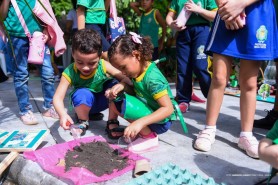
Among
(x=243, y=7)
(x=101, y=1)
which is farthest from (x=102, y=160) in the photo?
(x=101, y=1)

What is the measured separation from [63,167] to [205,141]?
0.96m

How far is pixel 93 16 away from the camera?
10.8ft

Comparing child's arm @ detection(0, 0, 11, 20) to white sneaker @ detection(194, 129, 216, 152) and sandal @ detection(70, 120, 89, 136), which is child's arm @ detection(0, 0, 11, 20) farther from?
white sneaker @ detection(194, 129, 216, 152)

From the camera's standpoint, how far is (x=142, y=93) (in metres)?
2.45

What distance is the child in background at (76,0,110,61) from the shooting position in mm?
3191

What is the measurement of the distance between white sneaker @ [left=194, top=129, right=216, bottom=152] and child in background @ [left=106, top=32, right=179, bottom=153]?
242mm

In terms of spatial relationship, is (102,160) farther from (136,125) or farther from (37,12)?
(37,12)

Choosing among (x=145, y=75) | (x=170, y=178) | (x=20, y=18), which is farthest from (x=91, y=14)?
(x=170, y=178)

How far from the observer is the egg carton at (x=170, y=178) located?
5.87ft

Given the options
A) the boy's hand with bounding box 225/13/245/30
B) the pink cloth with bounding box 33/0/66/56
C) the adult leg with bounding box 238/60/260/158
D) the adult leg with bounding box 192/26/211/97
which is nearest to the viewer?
the boy's hand with bounding box 225/13/245/30

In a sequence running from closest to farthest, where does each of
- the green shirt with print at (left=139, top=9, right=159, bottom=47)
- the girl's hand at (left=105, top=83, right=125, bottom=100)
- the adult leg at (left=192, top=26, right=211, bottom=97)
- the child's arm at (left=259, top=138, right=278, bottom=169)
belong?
the child's arm at (left=259, top=138, right=278, bottom=169), the girl's hand at (left=105, top=83, right=125, bottom=100), the adult leg at (left=192, top=26, right=211, bottom=97), the green shirt with print at (left=139, top=9, right=159, bottom=47)

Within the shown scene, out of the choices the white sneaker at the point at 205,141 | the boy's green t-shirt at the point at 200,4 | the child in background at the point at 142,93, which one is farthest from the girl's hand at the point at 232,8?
the boy's green t-shirt at the point at 200,4

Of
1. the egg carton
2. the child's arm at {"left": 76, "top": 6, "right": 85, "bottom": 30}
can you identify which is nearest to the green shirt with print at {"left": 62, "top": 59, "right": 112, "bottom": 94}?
the child's arm at {"left": 76, "top": 6, "right": 85, "bottom": 30}

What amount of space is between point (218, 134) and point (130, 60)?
38.9 inches
